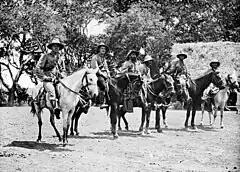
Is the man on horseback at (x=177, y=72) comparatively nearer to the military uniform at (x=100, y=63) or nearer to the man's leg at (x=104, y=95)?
the man's leg at (x=104, y=95)

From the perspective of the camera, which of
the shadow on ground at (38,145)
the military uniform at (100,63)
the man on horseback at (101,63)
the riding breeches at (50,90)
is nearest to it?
the shadow on ground at (38,145)

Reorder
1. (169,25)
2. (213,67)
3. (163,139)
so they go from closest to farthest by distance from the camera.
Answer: (163,139)
(213,67)
(169,25)

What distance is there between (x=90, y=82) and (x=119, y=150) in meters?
2.08

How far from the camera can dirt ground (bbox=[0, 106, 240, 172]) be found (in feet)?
29.7

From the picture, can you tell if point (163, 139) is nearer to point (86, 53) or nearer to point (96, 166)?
point (96, 166)

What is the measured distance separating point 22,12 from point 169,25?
17632 mm

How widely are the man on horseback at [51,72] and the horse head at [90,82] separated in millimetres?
811

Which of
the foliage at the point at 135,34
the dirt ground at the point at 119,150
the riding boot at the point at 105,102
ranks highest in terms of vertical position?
the foliage at the point at 135,34

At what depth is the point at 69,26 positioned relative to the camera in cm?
3384

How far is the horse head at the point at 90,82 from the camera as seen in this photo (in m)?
11.7

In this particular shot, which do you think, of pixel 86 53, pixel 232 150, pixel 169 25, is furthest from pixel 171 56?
pixel 232 150

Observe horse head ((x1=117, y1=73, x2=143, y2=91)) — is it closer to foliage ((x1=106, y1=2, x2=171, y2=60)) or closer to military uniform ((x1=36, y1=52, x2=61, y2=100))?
military uniform ((x1=36, y1=52, x2=61, y2=100))

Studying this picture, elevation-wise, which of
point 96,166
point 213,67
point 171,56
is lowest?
point 96,166

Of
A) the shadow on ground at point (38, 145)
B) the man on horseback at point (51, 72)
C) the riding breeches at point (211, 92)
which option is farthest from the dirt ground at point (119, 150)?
the riding breeches at point (211, 92)
